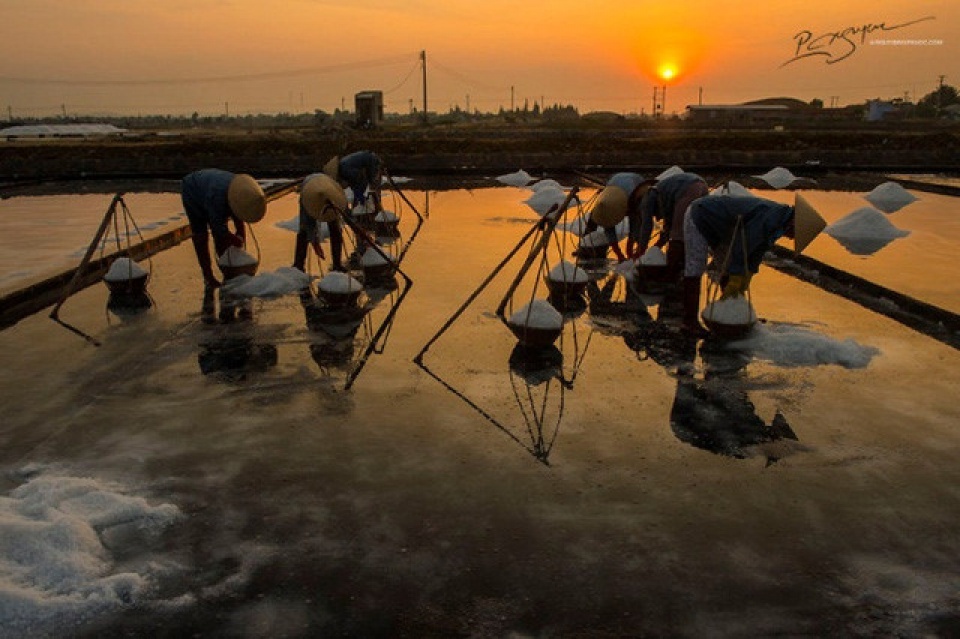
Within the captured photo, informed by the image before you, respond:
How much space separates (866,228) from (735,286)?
21.0 feet

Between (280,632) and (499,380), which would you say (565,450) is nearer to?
(499,380)

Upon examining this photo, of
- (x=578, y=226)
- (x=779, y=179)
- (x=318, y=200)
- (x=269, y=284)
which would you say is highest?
(x=318, y=200)

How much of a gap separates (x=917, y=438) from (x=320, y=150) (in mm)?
26050

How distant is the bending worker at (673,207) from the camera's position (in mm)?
7520

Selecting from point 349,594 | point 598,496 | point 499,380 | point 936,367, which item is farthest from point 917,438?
point 349,594

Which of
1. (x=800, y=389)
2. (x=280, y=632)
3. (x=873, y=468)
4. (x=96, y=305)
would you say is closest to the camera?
(x=280, y=632)

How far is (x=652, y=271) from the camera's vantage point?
794 cm

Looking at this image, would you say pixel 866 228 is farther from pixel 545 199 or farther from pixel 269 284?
pixel 269 284

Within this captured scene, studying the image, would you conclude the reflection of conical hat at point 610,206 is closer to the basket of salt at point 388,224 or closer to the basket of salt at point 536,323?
the basket of salt at point 536,323

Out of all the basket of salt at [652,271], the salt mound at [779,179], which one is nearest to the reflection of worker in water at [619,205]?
the basket of salt at [652,271]

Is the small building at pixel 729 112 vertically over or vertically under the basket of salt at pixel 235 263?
over

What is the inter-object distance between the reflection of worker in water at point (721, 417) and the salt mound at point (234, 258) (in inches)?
194

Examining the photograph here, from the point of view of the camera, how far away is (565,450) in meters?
4.27

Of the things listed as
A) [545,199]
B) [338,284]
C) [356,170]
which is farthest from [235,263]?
[545,199]
